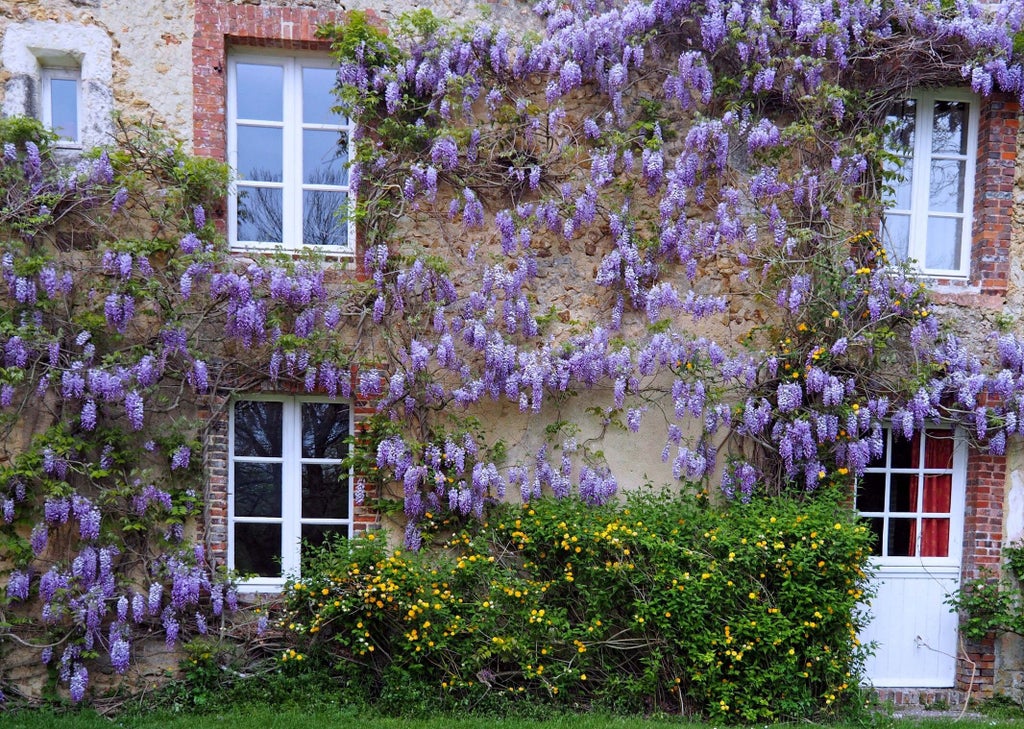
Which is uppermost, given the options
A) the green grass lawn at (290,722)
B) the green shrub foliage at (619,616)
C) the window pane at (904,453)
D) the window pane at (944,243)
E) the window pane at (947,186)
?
the window pane at (947,186)

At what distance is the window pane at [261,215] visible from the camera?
500cm

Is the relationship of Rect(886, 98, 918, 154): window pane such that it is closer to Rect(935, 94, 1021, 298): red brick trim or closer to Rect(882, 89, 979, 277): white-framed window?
Rect(882, 89, 979, 277): white-framed window

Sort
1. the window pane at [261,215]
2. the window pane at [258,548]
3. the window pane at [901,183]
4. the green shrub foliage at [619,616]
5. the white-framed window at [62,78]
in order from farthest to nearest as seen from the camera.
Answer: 1. the window pane at [901,183]
2. the window pane at [261,215]
3. the window pane at [258,548]
4. the white-framed window at [62,78]
5. the green shrub foliage at [619,616]

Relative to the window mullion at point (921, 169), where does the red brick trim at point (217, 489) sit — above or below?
below

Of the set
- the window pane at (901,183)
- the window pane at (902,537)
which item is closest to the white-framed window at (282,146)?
the window pane at (901,183)

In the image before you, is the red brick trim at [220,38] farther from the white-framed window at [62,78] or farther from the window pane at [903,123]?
the window pane at [903,123]

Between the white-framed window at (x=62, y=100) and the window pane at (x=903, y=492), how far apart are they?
261 inches

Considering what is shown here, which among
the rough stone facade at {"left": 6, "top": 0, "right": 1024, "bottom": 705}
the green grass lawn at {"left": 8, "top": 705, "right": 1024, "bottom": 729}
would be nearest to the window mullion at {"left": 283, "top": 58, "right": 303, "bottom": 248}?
the rough stone facade at {"left": 6, "top": 0, "right": 1024, "bottom": 705}

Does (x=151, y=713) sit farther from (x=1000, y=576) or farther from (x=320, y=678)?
(x=1000, y=576)

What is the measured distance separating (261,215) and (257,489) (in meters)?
2.02

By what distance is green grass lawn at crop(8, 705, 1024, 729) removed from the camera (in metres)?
4.12

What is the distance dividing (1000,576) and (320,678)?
5.13 m

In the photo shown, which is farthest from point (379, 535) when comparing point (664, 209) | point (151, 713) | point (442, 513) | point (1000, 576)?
point (1000, 576)

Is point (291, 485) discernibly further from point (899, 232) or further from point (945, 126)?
point (945, 126)
